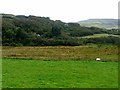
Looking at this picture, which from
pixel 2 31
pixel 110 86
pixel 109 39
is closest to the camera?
pixel 110 86

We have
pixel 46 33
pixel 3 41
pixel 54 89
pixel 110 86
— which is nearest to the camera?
pixel 54 89

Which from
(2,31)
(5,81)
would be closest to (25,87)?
(5,81)

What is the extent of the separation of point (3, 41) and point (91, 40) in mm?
26970

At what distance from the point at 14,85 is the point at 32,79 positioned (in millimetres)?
3026

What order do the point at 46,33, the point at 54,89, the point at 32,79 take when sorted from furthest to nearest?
the point at 46,33, the point at 32,79, the point at 54,89

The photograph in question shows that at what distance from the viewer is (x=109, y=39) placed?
264 ft

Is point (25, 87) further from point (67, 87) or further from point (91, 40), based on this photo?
point (91, 40)

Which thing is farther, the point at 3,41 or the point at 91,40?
the point at 91,40

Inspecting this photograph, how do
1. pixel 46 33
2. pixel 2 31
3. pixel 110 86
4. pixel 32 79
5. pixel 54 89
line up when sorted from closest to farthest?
pixel 54 89 → pixel 110 86 → pixel 32 79 → pixel 2 31 → pixel 46 33

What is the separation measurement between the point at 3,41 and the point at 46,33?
2522 cm

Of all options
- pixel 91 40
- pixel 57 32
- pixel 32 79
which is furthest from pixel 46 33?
pixel 32 79

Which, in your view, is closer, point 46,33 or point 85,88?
point 85,88

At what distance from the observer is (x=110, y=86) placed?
58.3 feet

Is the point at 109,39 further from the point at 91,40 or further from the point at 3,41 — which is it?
the point at 3,41
